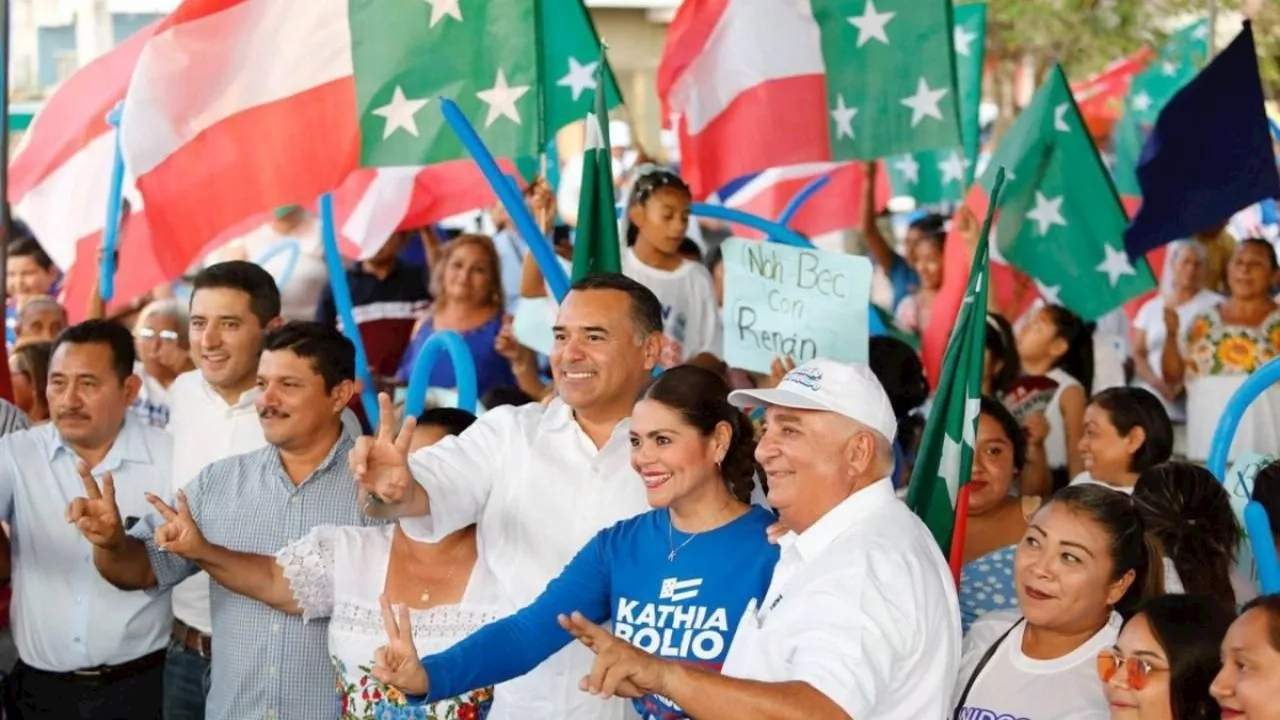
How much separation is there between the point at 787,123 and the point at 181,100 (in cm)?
282

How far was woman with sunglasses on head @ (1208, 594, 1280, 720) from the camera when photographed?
3.54 m

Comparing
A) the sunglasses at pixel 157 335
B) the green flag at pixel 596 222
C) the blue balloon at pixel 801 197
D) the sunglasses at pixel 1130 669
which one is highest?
the blue balloon at pixel 801 197

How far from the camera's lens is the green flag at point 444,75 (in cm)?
705

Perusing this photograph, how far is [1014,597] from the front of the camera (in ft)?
17.4

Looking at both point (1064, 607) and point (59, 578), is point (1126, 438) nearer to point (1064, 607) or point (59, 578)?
point (1064, 607)

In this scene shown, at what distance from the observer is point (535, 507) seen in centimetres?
493

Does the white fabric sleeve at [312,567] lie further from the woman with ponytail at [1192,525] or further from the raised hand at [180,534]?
the woman with ponytail at [1192,525]

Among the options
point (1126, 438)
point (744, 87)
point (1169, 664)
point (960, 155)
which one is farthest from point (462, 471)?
point (960, 155)

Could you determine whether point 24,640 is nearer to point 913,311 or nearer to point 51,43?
point 913,311

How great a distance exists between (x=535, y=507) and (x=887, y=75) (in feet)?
14.3

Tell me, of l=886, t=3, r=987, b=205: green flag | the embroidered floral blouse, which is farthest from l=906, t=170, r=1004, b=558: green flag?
l=886, t=3, r=987, b=205: green flag

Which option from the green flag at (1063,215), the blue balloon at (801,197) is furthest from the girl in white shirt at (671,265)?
the blue balloon at (801,197)

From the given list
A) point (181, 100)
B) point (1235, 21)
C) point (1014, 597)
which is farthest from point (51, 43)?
point (1014, 597)

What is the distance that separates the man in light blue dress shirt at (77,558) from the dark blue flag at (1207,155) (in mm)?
4671
